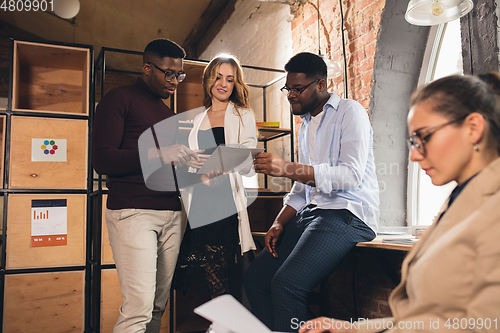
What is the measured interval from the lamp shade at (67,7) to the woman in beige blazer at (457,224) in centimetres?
535

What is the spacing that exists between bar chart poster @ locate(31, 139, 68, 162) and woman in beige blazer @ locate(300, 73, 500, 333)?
2.28 m

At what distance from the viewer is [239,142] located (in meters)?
1.96

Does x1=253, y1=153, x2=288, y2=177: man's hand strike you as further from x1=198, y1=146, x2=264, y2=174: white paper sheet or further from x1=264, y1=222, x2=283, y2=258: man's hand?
x1=264, y1=222, x2=283, y2=258: man's hand

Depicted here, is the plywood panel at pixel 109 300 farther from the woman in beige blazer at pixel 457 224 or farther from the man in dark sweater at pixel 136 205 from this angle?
the woman in beige blazer at pixel 457 224

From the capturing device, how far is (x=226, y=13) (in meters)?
4.85

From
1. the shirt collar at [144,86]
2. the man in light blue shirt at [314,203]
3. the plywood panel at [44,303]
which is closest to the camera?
the man in light blue shirt at [314,203]

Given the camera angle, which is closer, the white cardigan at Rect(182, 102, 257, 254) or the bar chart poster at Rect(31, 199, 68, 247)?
the white cardigan at Rect(182, 102, 257, 254)

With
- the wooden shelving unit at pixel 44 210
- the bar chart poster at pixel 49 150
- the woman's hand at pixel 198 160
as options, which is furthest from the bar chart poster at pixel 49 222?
the woman's hand at pixel 198 160

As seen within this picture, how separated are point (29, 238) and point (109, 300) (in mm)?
654

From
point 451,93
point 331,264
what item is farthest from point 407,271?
point 331,264

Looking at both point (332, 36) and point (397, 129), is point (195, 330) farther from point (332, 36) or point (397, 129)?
point (332, 36)

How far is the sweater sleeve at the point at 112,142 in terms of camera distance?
1475 mm

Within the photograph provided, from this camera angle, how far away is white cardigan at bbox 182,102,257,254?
1.84 m

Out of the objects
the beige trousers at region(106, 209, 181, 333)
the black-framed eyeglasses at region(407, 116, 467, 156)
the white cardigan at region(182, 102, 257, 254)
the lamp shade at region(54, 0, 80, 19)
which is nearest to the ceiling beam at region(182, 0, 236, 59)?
the lamp shade at region(54, 0, 80, 19)
